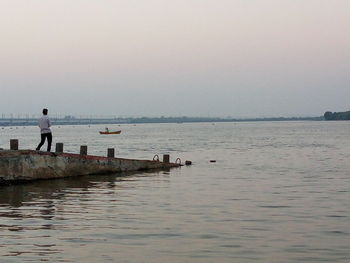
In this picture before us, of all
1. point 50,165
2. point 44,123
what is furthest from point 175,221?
point 44,123

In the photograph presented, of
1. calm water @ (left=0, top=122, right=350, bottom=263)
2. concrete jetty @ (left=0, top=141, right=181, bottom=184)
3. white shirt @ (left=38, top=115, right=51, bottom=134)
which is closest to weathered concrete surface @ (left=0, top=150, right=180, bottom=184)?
concrete jetty @ (left=0, top=141, right=181, bottom=184)

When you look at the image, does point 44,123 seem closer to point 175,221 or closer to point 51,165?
point 51,165

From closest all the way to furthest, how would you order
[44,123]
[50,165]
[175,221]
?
1. [175,221]
2. [44,123]
3. [50,165]

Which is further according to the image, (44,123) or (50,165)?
(50,165)

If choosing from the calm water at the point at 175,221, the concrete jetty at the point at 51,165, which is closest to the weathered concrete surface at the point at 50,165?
the concrete jetty at the point at 51,165

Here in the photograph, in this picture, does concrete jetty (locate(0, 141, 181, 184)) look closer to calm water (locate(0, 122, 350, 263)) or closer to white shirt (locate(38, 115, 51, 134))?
calm water (locate(0, 122, 350, 263))

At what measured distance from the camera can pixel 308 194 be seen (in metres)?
21.5

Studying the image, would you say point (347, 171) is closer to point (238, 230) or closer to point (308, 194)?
point (308, 194)

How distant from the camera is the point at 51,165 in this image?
2609 cm

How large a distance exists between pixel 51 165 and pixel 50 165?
6 centimetres

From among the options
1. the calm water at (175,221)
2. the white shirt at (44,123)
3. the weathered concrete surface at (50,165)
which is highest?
the white shirt at (44,123)

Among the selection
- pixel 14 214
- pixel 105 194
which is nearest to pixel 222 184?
pixel 105 194

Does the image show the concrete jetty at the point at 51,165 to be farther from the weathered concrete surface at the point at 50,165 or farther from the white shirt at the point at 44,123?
the white shirt at the point at 44,123

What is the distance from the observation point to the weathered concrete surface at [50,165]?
23938 millimetres
